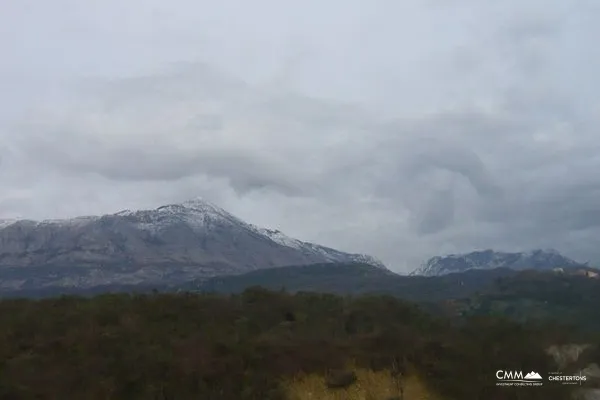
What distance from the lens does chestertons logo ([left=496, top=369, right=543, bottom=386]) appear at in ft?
106

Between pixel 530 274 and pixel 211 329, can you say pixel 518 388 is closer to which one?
pixel 211 329

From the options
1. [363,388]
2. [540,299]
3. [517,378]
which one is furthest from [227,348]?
[540,299]

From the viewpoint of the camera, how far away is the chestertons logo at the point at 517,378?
32.4 m

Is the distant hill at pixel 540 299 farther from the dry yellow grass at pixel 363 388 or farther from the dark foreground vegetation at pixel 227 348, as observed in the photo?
the dry yellow grass at pixel 363 388

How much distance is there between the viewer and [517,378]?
33.1 metres

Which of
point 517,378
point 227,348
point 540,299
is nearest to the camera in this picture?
point 227,348

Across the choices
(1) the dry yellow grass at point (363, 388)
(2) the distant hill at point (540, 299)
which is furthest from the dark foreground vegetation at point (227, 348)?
(2) the distant hill at point (540, 299)

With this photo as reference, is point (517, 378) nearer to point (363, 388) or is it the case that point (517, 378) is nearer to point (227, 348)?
point (363, 388)

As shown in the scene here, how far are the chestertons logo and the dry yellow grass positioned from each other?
3493 mm

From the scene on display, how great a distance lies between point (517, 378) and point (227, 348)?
50.3 ft

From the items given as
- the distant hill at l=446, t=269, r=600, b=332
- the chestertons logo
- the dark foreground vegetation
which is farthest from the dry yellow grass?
the distant hill at l=446, t=269, r=600, b=332

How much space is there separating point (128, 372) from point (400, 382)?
14100 millimetres

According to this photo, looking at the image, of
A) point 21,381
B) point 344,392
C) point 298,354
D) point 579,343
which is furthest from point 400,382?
point 21,381

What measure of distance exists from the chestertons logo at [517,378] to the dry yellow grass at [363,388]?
11.5 ft
